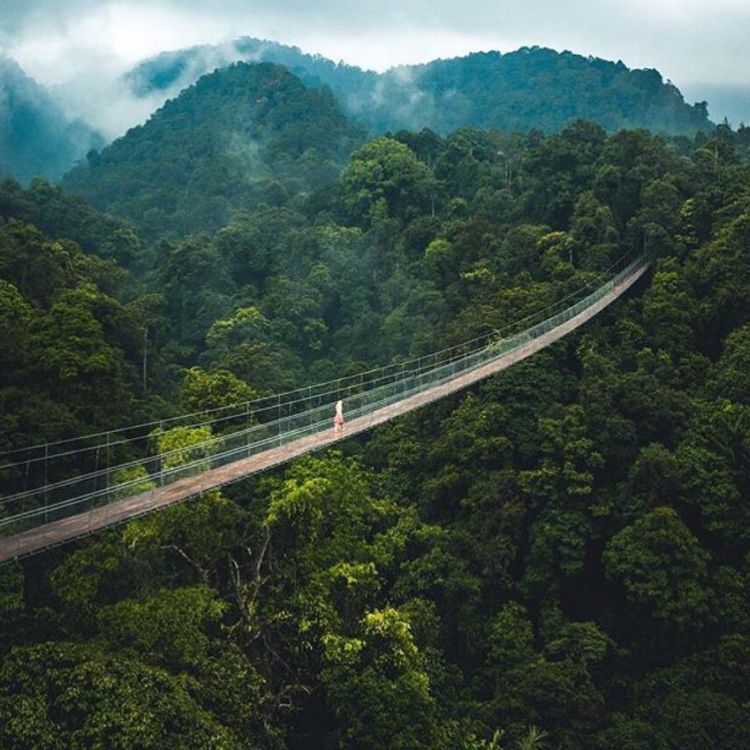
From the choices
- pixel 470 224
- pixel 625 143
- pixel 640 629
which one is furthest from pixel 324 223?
pixel 640 629

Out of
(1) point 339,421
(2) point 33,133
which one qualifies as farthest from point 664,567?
(2) point 33,133

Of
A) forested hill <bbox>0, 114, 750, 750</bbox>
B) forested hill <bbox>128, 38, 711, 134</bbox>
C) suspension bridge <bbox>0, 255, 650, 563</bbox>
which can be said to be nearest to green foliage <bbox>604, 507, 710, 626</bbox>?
forested hill <bbox>0, 114, 750, 750</bbox>

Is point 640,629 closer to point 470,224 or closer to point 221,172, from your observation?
point 470,224

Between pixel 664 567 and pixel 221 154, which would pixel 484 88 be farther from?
pixel 664 567

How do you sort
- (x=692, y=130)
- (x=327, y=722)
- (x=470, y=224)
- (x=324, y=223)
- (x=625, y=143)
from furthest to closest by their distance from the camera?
(x=692, y=130) → (x=324, y=223) → (x=470, y=224) → (x=625, y=143) → (x=327, y=722)

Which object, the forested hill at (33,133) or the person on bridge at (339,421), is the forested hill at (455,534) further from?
the forested hill at (33,133)

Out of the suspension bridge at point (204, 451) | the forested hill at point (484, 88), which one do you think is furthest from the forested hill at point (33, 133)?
the suspension bridge at point (204, 451)

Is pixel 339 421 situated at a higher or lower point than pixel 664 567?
higher
